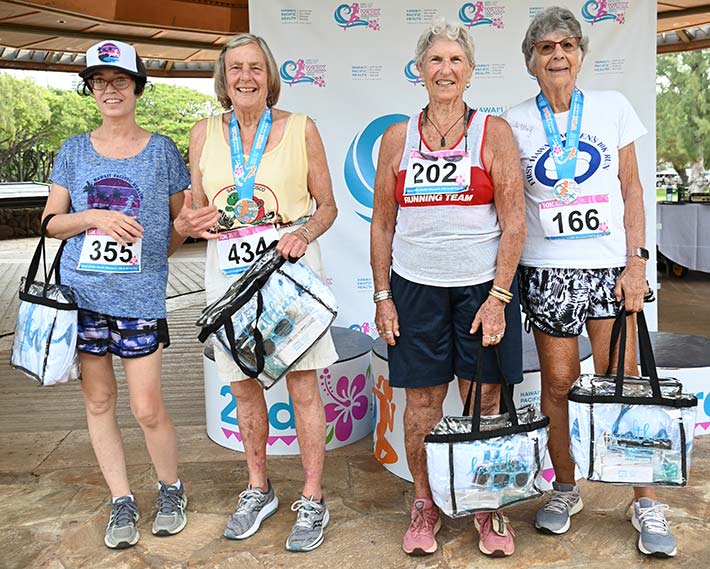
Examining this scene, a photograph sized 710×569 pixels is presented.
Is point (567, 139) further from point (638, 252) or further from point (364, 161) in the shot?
point (364, 161)

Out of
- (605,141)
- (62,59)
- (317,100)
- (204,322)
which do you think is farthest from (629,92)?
(62,59)

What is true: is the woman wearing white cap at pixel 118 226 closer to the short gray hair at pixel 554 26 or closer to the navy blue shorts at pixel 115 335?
the navy blue shorts at pixel 115 335

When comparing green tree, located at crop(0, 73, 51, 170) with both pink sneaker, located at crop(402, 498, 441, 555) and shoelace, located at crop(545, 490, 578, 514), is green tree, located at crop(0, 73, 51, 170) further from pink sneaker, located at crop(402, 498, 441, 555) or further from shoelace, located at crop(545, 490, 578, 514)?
shoelace, located at crop(545, 490, 578, 514)

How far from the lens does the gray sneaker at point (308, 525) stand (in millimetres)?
2350

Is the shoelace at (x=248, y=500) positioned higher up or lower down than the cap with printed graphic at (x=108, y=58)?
lower down

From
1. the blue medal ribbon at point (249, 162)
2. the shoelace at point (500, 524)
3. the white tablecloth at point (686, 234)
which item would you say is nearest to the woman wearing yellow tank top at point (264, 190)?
the blue medal ribbon at point (249, 162)

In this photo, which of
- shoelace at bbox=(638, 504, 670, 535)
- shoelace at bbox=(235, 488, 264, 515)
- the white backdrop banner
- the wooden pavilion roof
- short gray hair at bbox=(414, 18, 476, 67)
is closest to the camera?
short gray hair at bbox=(414, 18, 476, 67)

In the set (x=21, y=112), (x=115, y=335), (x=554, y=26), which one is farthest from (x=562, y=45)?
(x=21, y=112)

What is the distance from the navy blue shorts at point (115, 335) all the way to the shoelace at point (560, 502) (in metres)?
1.40

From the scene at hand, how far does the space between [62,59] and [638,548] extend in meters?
9.92

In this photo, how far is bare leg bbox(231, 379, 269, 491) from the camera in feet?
7.97

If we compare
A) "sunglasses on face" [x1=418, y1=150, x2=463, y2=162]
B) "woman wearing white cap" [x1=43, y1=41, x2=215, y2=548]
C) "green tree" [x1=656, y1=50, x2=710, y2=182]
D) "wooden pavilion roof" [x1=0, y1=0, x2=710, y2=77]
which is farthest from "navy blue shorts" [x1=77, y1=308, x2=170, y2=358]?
"green tree" [x1=656, y1=50, x2=710, y2=182]

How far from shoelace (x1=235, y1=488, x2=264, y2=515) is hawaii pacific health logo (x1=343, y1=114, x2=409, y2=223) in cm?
224

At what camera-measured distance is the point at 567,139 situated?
218cm
